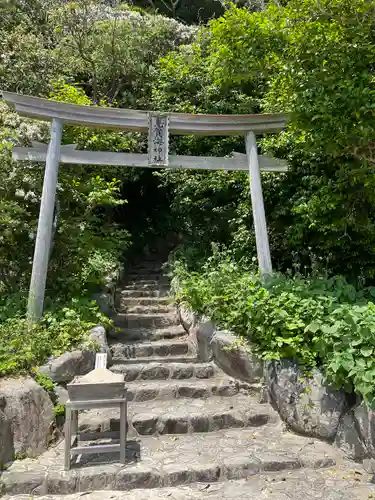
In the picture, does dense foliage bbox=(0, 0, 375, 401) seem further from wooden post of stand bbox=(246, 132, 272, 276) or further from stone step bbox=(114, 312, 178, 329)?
stone step bbox=(114, 312, 178, 329)

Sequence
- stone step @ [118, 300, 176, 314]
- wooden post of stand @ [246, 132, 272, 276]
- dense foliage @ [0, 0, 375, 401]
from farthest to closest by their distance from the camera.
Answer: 1. stone step @ [118, 300, 176, 314]
2. wooden post of stand @ [246, 132, 272, 276]
3. dense foliage @ [0, 0, 375, 401]

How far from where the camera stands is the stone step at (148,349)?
21.1ft

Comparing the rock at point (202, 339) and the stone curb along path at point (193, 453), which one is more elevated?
the rock at point (202, 339)

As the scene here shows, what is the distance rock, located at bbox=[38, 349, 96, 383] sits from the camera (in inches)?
192

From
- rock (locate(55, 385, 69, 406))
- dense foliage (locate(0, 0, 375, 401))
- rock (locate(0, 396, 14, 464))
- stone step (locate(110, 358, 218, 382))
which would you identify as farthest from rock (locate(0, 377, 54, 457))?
stone step (locate(110, 358, 218, 382))

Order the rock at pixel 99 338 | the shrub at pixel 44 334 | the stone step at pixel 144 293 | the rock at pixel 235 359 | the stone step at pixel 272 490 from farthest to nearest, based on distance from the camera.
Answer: the stone step at pixel 144 293
the rock at pixel 99 338
the rock at pixel 235 359
the shrub at pixel 44 334
the stone step at pixel 272 490

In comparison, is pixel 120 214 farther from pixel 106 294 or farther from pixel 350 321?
pixel 350 321

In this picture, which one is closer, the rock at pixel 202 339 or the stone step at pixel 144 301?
the rock at pixel 202 339

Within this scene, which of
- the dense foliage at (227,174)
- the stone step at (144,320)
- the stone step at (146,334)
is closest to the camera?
the dense foliage at (227,174)

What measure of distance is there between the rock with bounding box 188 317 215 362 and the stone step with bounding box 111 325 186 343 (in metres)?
0.51

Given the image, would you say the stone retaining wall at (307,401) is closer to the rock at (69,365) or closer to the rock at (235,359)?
the rock at (235,359)

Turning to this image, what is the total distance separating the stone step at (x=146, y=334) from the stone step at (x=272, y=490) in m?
3.52

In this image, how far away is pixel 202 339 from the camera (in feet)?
21.2

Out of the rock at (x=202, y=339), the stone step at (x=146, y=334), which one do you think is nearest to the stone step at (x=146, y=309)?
the stone step at (x=146, y=334)
